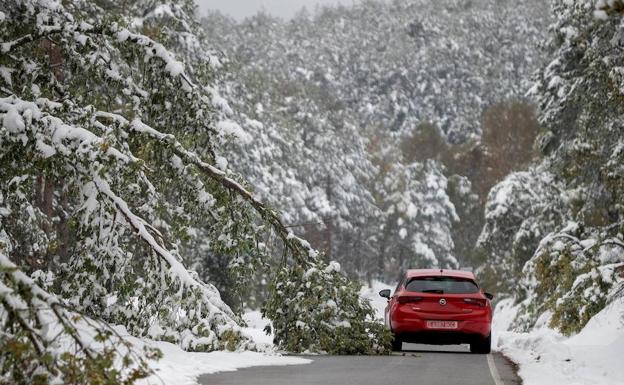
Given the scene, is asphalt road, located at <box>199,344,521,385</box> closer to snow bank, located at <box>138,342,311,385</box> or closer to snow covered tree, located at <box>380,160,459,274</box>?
snow bank, located at <box>138,342,311,385</box>

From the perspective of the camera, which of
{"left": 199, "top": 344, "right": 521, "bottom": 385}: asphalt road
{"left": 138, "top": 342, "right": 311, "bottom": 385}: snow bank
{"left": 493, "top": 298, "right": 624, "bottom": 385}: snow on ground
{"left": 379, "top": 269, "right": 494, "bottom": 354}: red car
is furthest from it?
{"left": 379, "top": 269, "right": 494, "bottom": 354}: red car

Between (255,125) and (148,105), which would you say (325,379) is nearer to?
(148,105)

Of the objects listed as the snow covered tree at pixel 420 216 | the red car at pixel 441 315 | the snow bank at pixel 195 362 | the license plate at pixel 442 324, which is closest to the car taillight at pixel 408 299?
the red car at pixel 441 315

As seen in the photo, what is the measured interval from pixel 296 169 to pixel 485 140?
52.9 ft

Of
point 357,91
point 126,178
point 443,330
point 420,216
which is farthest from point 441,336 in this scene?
point 357,91

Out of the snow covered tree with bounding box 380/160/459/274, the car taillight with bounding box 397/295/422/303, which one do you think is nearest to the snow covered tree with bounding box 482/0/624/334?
the car taillight with bounding box 397/295/422/303

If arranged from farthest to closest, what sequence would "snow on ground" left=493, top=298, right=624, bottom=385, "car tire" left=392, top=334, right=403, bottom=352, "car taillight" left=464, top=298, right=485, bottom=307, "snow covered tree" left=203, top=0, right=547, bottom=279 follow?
1. "snow covered tree" left=203, top=0, right=547, bottom=279
2. "car tire" left=392, top=334, right=403, bottom=352
3. "car taillight" left=464, top=298, right=485, bottom=307
4. "snow on ground" left=493, top=298, right=624, bottom=385

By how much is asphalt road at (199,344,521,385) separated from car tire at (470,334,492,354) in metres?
1.80

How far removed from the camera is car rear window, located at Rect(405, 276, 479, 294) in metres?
18.0

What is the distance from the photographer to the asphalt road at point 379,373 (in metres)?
11.6

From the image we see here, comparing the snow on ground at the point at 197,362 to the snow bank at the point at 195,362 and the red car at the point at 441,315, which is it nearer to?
the snow bank at the point at 195,362

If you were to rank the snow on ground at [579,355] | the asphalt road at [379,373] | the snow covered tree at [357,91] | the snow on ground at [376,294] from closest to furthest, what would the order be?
the asphalt road at [379,373] < the snow on ground at [579,355] < the snow covered tree at [357,91] < the snow on ground at [376,294]

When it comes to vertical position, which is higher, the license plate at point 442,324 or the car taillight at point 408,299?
the car taillight at point 408,299

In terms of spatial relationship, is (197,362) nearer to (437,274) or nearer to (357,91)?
(437,274)
